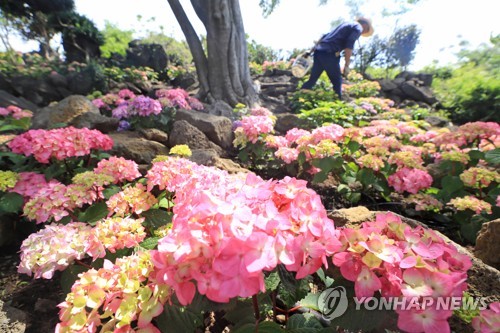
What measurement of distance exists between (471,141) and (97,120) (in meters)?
4.23

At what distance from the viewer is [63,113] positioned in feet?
10.9

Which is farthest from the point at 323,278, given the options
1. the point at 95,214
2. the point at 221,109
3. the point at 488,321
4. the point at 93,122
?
the point at 221,109

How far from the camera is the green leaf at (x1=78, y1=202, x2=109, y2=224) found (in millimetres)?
1498

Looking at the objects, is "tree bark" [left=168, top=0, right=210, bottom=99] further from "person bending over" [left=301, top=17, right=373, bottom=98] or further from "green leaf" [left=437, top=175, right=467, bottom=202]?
"green leaf" [left=437, top=175, right=467, bottom=202]

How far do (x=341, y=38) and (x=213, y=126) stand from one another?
13.2 ft

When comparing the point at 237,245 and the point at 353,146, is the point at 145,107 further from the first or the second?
the point at 237,245

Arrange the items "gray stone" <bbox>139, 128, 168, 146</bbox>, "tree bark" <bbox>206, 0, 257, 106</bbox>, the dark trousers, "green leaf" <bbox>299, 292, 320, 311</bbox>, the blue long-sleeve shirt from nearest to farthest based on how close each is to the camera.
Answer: "green leaf" <bbox>299, 292, 320, 311</bbox> → "gray stone" <bbox>139, 128, 168, 146</bbox> → the blue long-sleeve shirt → "tree bark" <bbox>206, 0, 257, 106</bbox> → the dark trousers

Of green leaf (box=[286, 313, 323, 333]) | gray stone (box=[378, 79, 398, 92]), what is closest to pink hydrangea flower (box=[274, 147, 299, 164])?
green leaf (box=[286, 313, 323, 333])

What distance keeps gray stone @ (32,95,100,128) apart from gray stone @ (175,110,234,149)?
49.5 inches

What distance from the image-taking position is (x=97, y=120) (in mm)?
3439

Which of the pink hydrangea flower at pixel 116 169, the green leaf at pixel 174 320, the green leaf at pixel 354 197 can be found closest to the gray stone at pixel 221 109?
the green leaf at pixel 354 197

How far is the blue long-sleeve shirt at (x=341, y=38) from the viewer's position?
5.68m

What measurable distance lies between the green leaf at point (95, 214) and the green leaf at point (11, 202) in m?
0.51

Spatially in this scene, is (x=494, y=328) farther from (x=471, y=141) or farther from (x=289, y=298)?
(x=471, y=141)
